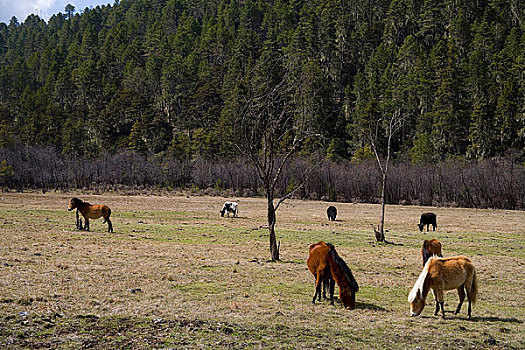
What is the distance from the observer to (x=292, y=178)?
2916 inches

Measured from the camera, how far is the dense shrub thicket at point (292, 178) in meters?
62.4

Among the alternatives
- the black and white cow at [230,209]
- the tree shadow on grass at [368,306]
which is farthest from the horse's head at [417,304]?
the black and white cow at [230,209]

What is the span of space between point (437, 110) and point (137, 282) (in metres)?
86.7

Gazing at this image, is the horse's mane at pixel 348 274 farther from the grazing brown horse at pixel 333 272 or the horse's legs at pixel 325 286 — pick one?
the horse's legs at pixel 325 286

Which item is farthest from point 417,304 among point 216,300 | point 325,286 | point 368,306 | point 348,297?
point 216,300

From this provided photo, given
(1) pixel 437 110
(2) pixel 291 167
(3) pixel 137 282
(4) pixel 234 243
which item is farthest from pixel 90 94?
(3) pixel 137 282

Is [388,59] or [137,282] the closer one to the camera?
[137,282]

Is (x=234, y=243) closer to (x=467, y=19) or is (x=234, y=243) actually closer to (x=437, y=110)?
(x=437, y=110)

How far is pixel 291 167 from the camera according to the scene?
78.6m

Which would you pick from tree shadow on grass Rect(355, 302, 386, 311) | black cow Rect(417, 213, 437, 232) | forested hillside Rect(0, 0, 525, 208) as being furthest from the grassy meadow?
forested hillside Rect(0, 0, 525, 208)

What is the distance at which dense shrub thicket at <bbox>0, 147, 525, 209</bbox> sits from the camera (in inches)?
2456

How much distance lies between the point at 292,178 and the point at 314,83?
16683mm

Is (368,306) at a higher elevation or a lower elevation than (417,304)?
lower

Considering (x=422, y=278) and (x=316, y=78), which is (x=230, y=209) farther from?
(x=316, y=78)
